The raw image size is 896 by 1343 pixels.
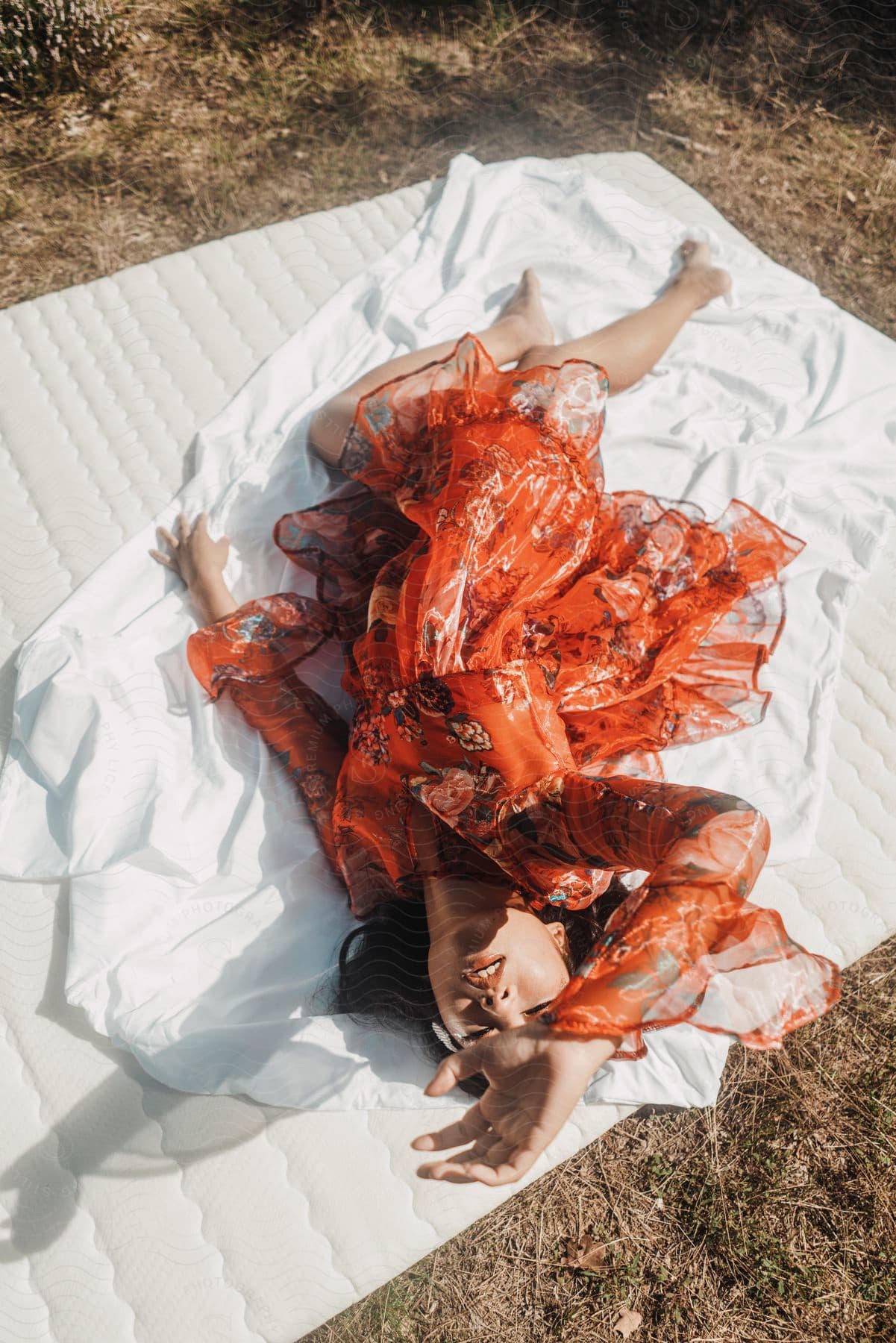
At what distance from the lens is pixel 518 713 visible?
4.20 ft

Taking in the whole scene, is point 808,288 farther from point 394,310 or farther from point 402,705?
point 402,705

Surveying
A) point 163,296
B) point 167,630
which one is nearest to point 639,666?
point 167,630

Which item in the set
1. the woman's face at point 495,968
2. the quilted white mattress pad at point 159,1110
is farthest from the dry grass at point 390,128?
the woman's face at point 495,968

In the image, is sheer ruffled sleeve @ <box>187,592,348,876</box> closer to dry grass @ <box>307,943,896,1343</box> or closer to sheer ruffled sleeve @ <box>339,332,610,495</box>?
sheer ruffled sleeve @ <box>339,332,610,495</box>

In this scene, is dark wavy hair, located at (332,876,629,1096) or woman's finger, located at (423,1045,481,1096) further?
dark wavy hair, located at (332,876,629,1096)

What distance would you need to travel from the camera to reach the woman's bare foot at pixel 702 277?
2131 mm

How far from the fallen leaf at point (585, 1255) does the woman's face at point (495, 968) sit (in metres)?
0.59

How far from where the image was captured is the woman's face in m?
1.16

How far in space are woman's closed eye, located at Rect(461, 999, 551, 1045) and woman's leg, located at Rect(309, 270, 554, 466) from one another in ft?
3.64

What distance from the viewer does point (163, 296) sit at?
84.1 inches

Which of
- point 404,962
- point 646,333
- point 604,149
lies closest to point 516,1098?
point 404,962

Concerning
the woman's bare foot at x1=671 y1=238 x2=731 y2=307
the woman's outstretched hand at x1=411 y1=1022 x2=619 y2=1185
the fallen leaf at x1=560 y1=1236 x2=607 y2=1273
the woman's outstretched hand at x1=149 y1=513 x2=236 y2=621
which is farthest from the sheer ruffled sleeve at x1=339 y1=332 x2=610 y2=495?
Answer: the fallen leaf at x1=560 y1=1236 x2=607 y2=1273

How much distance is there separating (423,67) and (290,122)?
46 centimetres

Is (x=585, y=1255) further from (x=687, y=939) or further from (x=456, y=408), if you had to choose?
(x=456, y=408)
